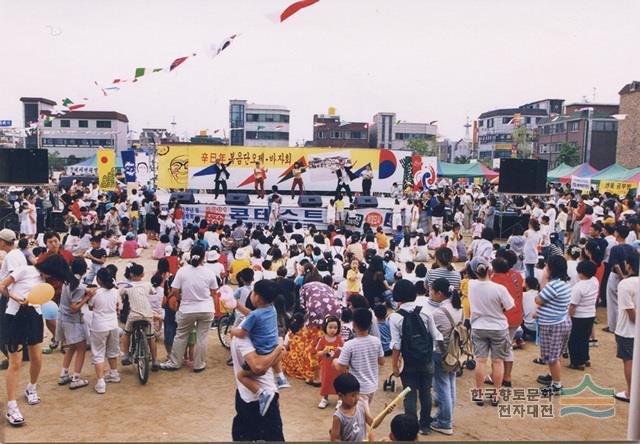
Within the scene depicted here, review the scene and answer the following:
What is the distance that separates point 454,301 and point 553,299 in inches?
47.6

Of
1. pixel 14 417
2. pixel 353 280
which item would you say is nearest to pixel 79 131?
pixel 353 280

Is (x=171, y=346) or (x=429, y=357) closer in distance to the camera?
(x=429, y=357)

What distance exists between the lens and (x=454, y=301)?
4816mm

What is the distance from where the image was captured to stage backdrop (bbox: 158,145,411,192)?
2112 centimetres

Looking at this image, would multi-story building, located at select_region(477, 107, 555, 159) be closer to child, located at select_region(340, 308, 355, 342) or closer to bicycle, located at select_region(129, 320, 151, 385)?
child, located at select_region(340, 308, 355, 342)

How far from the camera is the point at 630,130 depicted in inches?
1325

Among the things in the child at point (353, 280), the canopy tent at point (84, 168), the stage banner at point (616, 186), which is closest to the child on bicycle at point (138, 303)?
the child at point (353, 280)

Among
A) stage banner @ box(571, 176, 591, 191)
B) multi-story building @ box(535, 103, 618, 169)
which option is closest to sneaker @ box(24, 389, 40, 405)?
stage banner @ box(571, 176, 591, 191)

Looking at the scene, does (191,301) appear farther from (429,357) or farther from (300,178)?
(300,178)

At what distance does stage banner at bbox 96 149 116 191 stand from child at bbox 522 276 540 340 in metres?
14.1

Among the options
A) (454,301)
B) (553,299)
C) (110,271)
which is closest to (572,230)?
(553,299)

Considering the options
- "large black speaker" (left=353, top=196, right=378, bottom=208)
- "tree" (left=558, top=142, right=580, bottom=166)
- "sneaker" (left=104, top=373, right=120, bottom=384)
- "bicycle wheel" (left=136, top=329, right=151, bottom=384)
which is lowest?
"sneaker" (left=104, top=373, right=120, bottom=384)

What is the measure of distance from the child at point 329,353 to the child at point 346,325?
Answer: 0.32 feet

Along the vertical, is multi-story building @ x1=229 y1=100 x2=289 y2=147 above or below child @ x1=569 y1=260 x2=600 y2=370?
above
